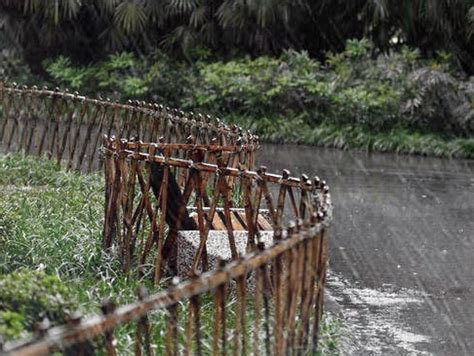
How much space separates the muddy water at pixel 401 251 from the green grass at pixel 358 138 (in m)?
0.98

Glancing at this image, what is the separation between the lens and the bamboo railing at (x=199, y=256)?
385 cm

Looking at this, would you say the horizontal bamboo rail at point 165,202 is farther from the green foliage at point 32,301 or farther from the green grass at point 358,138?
the green grass at point 358,138

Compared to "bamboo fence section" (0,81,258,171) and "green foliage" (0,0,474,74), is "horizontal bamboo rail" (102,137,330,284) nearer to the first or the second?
"bamboo fence section" (0,81,258,171)

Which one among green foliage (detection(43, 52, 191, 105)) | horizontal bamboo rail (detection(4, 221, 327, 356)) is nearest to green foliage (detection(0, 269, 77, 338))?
horizontal bamboo rail (detection(4, 221, 327, 356))

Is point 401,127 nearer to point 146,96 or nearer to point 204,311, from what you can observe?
point 146,96

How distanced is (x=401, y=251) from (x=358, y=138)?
834cm

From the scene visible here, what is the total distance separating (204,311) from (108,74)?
14.7m

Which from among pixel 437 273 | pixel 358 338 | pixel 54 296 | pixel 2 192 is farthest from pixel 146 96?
pixel 54 296

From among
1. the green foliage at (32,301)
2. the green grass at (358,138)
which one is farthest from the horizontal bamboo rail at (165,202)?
the green grass at (358,138)

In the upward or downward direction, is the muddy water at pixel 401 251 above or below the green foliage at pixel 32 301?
below

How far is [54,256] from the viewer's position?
7.39 meters

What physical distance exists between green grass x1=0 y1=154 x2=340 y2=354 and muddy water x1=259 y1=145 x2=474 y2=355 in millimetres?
522

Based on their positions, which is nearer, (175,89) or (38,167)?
(38,167)

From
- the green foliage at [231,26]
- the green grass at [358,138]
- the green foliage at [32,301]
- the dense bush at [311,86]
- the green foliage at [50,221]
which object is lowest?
the green foliage at [50,221]
